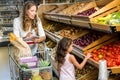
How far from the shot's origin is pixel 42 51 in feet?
12.4

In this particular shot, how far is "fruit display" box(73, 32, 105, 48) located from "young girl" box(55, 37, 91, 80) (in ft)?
1.84

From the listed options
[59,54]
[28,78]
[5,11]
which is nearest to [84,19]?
[59,54]

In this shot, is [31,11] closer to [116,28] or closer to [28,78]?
[28,78]

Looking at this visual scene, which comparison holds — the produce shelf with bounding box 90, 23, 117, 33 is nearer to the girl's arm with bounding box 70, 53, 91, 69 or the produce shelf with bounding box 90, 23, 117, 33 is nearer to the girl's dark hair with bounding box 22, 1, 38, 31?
the girl's arm with bounding box 70, 53, 91, 69

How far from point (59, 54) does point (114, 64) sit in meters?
0.75

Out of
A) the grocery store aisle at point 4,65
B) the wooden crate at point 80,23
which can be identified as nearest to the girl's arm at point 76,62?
the wooden crate at point 80,23

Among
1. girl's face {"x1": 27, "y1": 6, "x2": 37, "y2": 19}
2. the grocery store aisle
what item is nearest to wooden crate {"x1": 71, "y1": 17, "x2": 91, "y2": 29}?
girl's face {"x1": 27, "y1": 6, "x2": 37, "y2": 19}

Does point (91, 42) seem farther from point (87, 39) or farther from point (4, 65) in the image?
point (4, 65)

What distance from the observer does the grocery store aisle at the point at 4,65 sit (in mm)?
5623

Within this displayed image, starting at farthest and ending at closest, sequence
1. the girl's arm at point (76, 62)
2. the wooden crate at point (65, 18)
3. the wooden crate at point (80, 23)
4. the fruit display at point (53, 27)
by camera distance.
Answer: the fruit display at point (53, 27)
the wooden crate at point (65, 18)
the wooden crate at point (80, 23)
the girl's arm at point (76, 62)

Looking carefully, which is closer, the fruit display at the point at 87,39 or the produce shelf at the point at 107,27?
the produce shelf at the point at 107,27

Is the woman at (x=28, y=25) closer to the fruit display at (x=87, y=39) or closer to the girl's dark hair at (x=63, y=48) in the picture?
the girl's dark hair at (x=63, y=48)

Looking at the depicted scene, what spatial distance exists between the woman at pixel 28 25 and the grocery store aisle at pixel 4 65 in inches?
72.0

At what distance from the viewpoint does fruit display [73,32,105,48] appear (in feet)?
14.1
